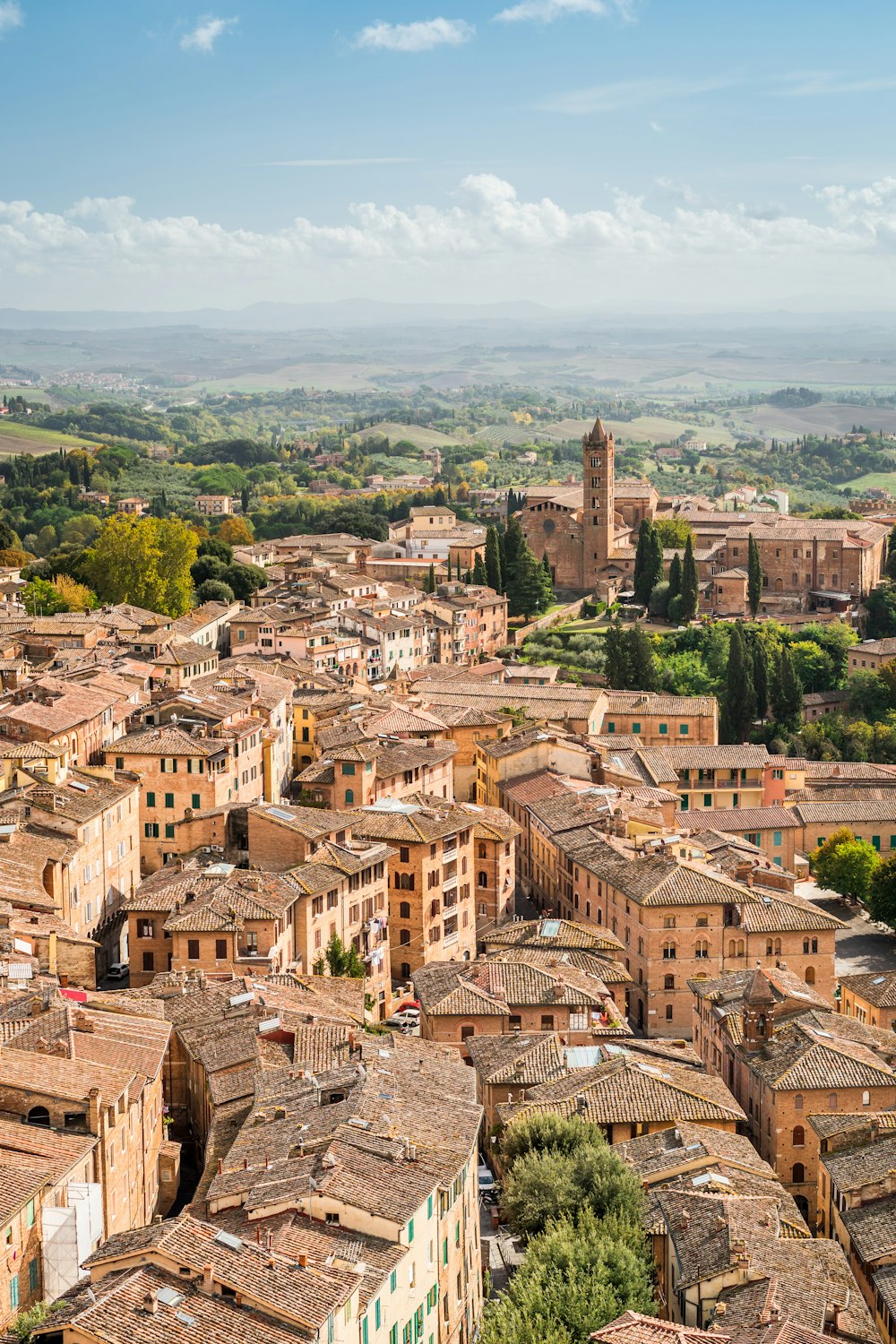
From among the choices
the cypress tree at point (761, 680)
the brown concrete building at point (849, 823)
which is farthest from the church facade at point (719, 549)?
the brown concrete building at point (849, 823)

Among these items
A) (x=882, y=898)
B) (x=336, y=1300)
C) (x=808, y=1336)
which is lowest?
(x=882, y=898)

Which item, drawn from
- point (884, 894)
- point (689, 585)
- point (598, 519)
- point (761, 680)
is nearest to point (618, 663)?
point (761, 680)

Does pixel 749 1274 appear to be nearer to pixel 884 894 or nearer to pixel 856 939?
pixel 884 894

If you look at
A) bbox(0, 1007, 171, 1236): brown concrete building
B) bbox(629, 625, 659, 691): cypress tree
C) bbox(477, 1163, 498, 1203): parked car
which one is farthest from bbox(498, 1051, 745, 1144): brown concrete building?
bbox(629, 625, 659, 691): cypress tree

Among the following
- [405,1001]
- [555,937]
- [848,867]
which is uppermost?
[555,937]

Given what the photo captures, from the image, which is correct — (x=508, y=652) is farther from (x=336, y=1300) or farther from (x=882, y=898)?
(x=336, y=1300)

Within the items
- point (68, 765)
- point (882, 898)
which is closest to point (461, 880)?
point (68, 765)

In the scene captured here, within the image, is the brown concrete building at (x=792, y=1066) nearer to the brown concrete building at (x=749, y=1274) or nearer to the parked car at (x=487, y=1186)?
the brown concrete building at (x=749, y=1274)
